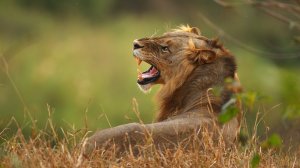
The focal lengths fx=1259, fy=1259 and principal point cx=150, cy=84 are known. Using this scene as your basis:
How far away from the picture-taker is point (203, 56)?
252 inches

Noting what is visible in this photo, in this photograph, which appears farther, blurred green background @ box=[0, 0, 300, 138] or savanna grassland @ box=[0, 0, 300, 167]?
blurred green background @ box=[0, 0, 300, 138]

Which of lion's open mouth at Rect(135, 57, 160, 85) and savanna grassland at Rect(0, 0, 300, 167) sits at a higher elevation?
lion's open mouth at Rect(135, 57, 160, 85)

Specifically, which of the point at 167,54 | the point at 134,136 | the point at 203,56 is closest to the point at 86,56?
the point at 167,54

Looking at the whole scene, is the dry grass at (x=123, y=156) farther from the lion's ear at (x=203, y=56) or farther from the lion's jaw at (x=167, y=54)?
the lion's jaw at (x=167, y=54)

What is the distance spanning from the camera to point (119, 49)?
704 inches

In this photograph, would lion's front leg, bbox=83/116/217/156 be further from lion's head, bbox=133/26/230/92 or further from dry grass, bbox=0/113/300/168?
lion's head, bbox=133/26/230/92

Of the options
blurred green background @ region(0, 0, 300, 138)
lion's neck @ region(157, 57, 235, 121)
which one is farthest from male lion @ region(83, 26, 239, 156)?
blurred green background @ region(0, 0, 300, 138)

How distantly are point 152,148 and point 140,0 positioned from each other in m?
13.6

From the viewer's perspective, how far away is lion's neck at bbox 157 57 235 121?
6.18 metres

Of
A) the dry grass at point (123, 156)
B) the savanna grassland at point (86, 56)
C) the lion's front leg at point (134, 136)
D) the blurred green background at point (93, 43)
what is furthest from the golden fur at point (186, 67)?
the blurred green background at point (93, 43)

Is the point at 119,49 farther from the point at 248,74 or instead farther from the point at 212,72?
the point at 212,72

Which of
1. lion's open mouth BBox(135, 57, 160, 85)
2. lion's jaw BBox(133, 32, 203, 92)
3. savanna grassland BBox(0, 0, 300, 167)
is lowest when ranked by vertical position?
savanna grassland BBox(0, 0, 300, 167)

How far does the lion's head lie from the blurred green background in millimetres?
7746

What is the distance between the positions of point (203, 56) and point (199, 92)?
0.19 meters
